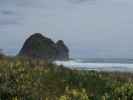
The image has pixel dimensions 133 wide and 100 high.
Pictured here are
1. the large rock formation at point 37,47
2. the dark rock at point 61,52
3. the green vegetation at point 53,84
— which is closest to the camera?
the green vegetation at point 53,84

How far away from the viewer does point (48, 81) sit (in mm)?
17516

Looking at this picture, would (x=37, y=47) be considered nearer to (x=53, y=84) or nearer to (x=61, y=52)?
(x=61, y=52)

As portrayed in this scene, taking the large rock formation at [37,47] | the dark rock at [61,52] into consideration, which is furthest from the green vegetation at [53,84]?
the dark rock at [61,52]

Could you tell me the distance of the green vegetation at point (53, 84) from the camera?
15383 mm

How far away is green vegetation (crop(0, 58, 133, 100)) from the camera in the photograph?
15.4 meters

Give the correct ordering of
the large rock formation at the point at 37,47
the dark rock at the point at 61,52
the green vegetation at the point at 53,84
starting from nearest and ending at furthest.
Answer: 1. the green vegetation at the point at 53,84
2. the large rock formation at the point at 37,47
3. the dark rock at the point at 61,52

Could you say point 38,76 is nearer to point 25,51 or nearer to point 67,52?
point 25,51

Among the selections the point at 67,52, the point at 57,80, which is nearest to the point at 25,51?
the point at 57,80

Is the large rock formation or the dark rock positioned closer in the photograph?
the large rock formation

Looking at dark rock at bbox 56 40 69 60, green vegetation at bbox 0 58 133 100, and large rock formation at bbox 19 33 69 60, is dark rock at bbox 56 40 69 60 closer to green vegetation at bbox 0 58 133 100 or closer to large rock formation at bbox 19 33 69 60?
large rock formation at bbox 19 33 69 60

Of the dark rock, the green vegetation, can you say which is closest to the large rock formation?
the dark rock

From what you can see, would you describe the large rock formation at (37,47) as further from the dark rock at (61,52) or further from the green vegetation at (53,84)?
the green vegetation at (53,84)

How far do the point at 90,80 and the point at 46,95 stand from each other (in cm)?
319

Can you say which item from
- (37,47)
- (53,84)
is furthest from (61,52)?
(53,84)
